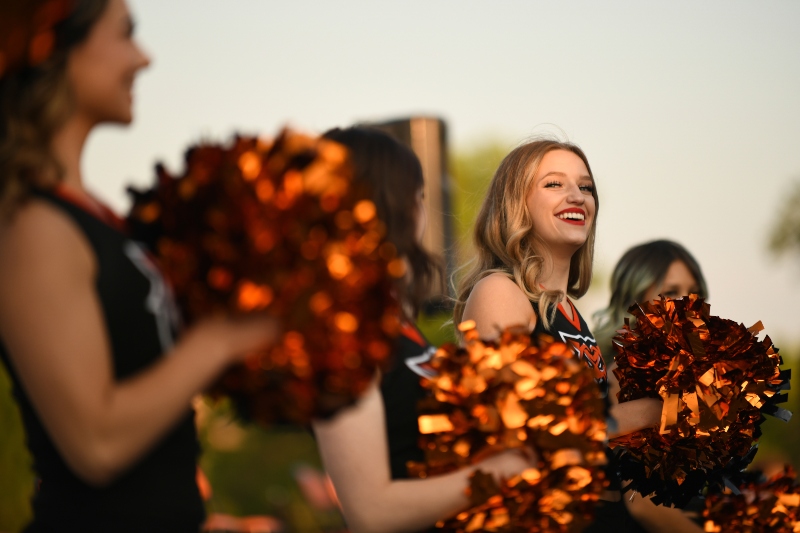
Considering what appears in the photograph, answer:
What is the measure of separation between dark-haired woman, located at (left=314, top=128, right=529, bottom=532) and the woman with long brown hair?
0.68 m

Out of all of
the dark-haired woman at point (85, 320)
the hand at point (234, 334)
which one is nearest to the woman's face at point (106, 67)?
the dark-haired woman at point (85, 320)

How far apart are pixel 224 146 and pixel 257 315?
29 centimetres

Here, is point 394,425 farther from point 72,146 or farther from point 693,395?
point 693,395

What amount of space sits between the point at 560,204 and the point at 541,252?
0.17 m

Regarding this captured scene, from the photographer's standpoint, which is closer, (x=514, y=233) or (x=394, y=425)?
(x=394, y=425)

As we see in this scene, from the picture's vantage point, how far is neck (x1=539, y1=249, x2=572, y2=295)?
2838 mm

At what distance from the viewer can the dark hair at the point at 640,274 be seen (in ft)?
13.9

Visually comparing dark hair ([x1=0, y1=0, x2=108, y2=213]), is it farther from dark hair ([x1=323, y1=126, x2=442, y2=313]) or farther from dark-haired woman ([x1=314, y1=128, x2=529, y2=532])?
dark hair ([x1=323, y1=126, x2=442, y2=313])

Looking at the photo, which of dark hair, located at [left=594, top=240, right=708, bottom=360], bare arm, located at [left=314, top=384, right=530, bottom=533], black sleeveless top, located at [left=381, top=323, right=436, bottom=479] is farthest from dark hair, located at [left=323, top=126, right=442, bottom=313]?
dark hair, located at [left=594, top=240, right=708, bottom=360]

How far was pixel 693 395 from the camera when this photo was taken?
261 centimetres

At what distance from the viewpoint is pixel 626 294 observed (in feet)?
14.1

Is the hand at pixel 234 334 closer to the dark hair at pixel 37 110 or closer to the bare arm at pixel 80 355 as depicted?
the bare arm at pixel 80 355

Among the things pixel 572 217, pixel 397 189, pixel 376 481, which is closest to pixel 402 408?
pixel 376 481

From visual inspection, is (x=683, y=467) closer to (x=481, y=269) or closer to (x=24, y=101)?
(x=481, y=269)
